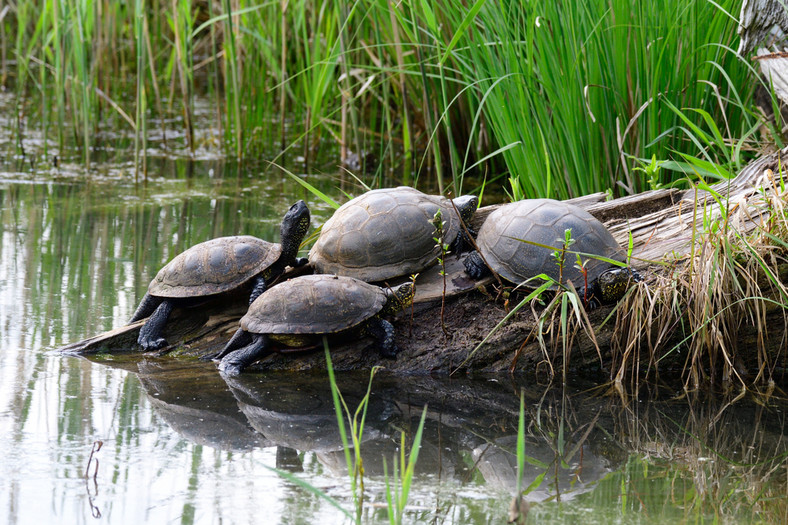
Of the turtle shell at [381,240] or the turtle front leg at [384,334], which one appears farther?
the turtle shell at [381,240]

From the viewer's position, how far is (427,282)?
135 inches

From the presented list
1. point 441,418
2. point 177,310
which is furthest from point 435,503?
point 177,310

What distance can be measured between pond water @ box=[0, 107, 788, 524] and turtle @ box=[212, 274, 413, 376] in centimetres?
13

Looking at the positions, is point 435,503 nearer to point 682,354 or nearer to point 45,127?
point 682,354

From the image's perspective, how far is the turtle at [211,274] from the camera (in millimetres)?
3326

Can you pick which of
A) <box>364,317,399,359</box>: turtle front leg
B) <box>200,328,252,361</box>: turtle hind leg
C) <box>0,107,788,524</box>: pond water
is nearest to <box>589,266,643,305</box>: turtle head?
<box>0,107,788,524</box>: pond water

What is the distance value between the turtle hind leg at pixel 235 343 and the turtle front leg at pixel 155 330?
0.69ft

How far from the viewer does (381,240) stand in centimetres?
331

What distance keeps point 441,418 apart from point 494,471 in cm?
42

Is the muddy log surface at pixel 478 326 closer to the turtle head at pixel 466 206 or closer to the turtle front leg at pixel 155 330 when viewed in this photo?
the turtle front leg at pixel 155 330

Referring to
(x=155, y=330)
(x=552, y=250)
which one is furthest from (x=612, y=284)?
(x=155, y=330)

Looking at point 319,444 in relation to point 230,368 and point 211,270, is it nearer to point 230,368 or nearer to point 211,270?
point 230,368

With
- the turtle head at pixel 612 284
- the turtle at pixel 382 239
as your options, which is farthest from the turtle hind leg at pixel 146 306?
the turtle head at pixel 612 284

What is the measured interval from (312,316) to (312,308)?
3 centimetres
